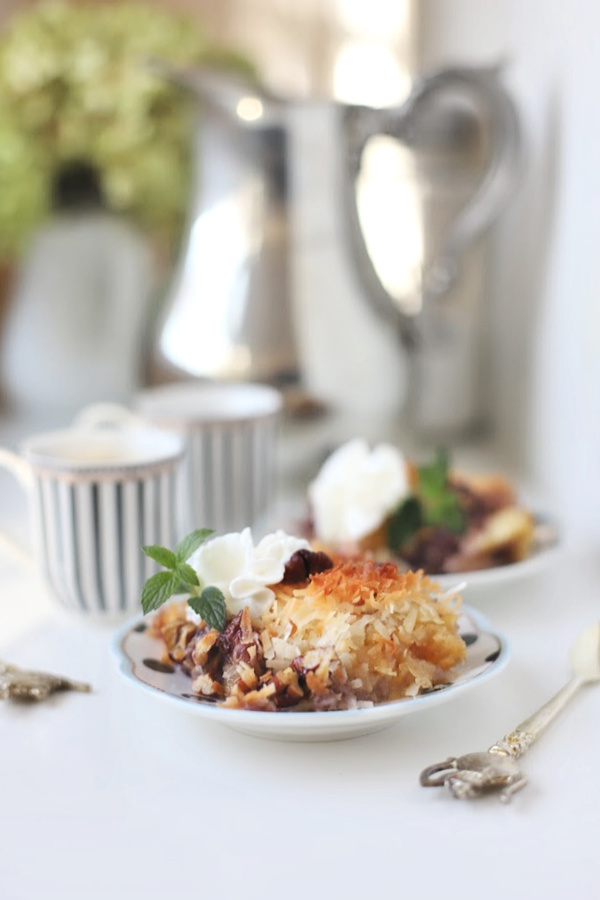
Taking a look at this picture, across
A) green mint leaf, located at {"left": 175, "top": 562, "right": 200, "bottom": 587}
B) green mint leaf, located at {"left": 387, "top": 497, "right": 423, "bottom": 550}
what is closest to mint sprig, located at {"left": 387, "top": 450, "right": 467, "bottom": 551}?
green mint leaf, located at {"left": 387, "top": 497, "right": 423, "bottom": 550}

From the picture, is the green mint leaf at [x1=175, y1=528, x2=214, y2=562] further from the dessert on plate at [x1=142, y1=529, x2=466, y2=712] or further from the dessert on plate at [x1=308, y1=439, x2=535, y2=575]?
the dessert on plate at [x1=308, y1=439, x2=535, y2=575]

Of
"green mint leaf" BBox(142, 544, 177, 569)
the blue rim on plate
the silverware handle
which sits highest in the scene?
"green mint leaf" BBox(142, 544, 177, 569)

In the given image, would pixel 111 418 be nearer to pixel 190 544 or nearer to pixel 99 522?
pixel 99 522

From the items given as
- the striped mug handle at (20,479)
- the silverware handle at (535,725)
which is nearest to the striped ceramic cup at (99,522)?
the striped mug handle at (20,479)

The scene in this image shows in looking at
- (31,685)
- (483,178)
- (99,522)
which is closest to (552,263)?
(483,178)

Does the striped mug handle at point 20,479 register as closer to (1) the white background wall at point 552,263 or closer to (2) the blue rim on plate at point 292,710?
(2) the blue rim on plate at point 292,710

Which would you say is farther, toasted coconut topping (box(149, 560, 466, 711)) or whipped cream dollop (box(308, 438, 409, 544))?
whipped cream dollop (box(308, 438, 409, 544))
